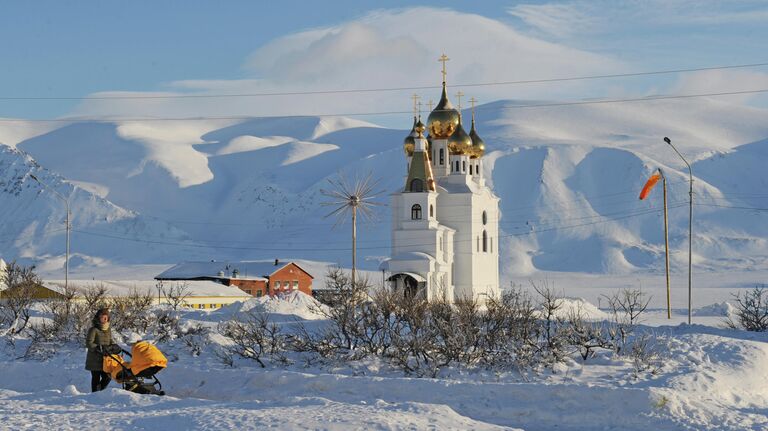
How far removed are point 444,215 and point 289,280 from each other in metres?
21.5

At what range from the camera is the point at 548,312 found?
2191 centimetres

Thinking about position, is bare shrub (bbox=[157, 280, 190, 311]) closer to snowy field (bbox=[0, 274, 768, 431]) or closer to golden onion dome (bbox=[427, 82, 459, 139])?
snowy field (bbox=[0, 274, 768, 431])

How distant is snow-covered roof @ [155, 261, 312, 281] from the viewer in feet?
234

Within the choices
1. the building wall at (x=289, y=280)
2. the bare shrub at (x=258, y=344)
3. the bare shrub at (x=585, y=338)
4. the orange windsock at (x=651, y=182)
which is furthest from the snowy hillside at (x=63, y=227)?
the bare shrub at (x=585, y=338)

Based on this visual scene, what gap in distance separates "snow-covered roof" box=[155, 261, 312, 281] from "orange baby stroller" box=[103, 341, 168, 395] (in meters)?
54.2

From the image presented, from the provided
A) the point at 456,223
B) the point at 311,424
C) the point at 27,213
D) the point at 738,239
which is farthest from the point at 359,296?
the point at 27,213

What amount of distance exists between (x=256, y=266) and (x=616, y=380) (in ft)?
188

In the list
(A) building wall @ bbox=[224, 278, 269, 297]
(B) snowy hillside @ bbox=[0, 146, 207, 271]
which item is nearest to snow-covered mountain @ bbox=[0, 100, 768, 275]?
(B) snowy hillside @ bbox=[0, 146, 207, 271]

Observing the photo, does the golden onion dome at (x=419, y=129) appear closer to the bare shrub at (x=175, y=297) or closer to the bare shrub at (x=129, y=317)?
the bare shrub at (x=175, y=297)

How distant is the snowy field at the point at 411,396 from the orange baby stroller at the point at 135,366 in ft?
2.22

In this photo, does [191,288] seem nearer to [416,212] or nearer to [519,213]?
[416,212]

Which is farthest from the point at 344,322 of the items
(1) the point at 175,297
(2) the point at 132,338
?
(1) the point at 175,297

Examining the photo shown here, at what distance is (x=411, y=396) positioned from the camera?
55.9 feet

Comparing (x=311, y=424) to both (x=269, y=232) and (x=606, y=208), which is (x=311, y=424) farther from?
(x=269, y=232)
